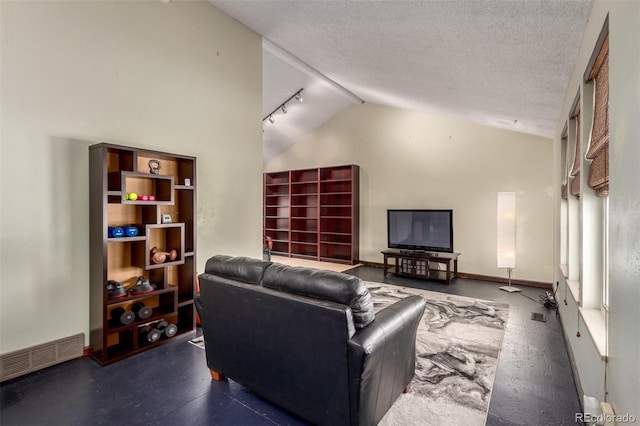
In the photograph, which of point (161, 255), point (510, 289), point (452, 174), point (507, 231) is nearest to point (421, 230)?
point (452, 174)

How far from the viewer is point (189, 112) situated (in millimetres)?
3633

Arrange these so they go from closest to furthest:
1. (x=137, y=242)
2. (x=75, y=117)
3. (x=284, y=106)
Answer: (x=75, y=117) → (x=137, y=242) → (x=284, y=106)

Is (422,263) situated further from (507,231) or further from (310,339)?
(310,339)

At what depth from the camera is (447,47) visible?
262cm

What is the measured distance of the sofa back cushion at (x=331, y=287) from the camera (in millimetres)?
1624

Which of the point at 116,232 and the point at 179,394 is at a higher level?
the point at 116,232

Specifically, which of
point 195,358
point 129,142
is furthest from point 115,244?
point 195,358

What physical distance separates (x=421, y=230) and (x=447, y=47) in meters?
3.74

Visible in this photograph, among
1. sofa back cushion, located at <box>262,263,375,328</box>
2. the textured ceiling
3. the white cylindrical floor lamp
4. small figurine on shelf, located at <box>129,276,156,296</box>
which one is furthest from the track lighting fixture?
sofa back cushion, located at <box>262,263,375,328</box>

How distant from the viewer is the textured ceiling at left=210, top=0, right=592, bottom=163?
2002mm

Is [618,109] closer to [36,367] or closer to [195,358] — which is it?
[195,358]

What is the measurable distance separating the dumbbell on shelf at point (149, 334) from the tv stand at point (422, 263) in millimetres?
4004

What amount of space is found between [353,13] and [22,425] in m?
3.74

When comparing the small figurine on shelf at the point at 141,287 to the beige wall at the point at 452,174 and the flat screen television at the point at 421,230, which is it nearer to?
the flat screen television at the point at 421,230
